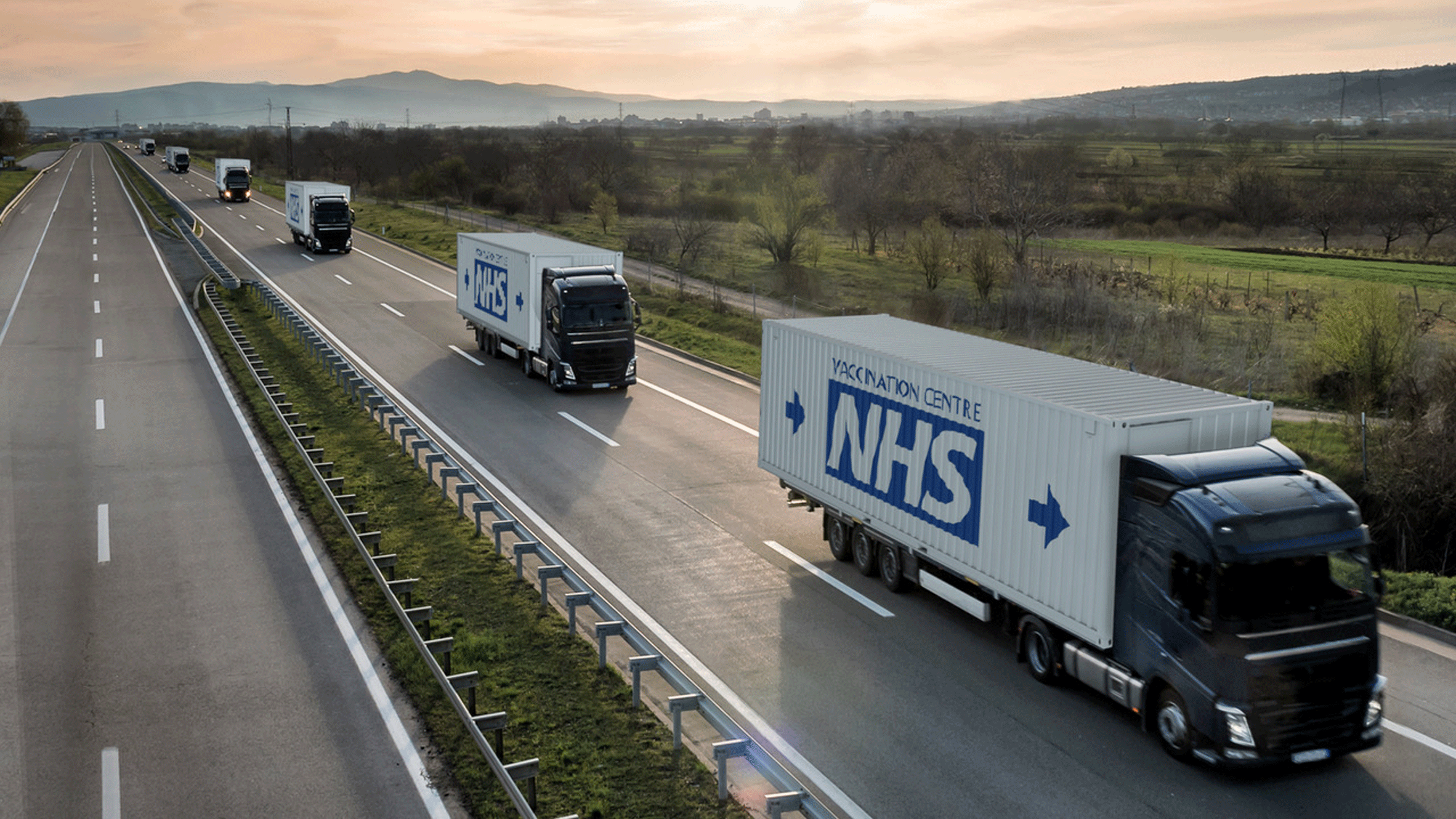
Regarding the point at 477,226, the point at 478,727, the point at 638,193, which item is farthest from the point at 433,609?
the point at 638,193

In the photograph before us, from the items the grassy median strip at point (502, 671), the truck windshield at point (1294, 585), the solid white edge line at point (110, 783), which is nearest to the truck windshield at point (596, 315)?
the grassy median strip at point (502, 671)

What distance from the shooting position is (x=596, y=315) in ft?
88.6

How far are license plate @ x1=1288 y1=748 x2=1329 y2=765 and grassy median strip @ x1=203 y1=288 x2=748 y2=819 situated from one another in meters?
4.92

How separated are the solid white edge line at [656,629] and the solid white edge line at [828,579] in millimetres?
2626

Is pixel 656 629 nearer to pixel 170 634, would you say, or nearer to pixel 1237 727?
pixel 170 634

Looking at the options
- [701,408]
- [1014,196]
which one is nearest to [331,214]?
[1014,196]

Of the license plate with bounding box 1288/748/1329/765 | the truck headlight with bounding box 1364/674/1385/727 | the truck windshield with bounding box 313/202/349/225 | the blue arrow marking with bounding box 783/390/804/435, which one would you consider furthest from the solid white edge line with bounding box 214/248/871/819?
the truck windshield with bounding box 313/202/349/225

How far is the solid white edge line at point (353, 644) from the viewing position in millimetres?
10086

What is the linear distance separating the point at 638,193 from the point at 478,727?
86413 mm

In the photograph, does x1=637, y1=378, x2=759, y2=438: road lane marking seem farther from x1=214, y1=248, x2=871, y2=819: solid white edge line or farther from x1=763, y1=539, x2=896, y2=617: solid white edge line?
x1=763, y1=539, x2=896, y2=617: solid white edge line

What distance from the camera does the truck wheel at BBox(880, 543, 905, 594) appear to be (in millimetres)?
14766

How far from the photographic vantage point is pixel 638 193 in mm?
94062

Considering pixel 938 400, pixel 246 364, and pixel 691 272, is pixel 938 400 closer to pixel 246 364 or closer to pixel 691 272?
pixel 246 364

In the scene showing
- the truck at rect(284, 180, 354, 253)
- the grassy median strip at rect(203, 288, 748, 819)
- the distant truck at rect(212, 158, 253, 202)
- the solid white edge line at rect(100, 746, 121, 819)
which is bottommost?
the solid white edge line at rect(100, 746, 121, 819)
